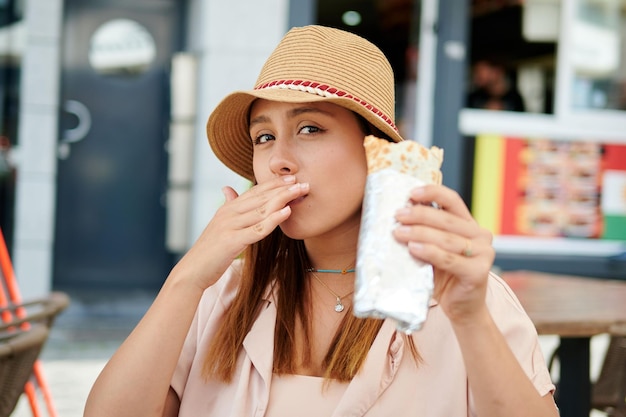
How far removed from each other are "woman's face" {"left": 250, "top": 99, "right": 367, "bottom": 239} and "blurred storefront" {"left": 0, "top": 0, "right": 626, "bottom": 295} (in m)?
4.33

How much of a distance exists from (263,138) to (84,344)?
4.29 m

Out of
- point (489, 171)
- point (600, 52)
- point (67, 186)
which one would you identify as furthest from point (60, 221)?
point (600, 52)

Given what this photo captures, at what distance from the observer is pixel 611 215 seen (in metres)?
6.61

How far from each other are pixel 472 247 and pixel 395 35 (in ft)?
28.2

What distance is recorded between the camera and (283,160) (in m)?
1.58

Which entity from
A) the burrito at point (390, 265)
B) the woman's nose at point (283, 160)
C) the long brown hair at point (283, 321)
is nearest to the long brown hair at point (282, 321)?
the long brown hair at point (283, 321)

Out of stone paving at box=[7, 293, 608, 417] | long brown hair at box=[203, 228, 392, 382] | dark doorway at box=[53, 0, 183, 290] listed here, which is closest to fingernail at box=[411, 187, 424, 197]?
long brown hair at box=[203, 228, 392, 382]

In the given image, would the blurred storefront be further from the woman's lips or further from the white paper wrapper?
the white paper wrapper

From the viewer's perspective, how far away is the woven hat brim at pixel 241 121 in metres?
1.57

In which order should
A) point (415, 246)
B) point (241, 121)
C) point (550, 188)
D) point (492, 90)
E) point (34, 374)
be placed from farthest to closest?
point (492, 90)
point (550, 188)
point (34, 374)
point (241, 121)
point (415, 246)

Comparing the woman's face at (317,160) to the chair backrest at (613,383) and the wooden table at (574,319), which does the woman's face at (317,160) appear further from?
the chair backrest at (613,383)

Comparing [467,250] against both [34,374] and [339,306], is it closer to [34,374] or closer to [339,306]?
[339,306]

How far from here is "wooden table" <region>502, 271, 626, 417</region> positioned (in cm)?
246

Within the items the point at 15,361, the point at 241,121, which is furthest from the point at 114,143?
the point at 241,121
